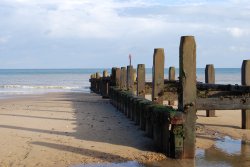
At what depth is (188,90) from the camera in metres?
8.41

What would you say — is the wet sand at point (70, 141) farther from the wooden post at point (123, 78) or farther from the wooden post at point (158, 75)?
the wooden post at point (123, 78)

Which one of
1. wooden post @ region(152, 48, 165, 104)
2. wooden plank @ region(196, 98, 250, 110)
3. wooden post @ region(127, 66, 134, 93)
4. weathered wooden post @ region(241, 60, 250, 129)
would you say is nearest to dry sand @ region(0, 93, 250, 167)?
weathered wooden post @ region(241, 60, 250, 129)

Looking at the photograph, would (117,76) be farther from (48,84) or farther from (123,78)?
(48,84)

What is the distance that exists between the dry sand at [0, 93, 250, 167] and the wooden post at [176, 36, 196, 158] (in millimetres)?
545

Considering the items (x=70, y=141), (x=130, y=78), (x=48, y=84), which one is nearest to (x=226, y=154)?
(x=70, y=141)

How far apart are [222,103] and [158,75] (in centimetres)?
342

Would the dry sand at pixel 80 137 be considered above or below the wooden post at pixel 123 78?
below

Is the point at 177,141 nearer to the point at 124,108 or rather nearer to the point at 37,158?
the point at 37,158

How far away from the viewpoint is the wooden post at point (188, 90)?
837cm

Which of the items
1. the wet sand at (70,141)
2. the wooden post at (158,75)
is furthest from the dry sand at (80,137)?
the wooden post at (158,75)

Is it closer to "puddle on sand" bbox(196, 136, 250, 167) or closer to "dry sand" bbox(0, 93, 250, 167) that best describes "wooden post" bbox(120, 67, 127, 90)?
"dry sand" bbox(0, 93, 250, 167)

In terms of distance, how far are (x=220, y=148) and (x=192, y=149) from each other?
163 cm

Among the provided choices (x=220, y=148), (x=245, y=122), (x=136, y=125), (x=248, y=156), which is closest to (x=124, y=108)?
(x=136, y=125)

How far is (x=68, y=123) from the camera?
42.6 ft
